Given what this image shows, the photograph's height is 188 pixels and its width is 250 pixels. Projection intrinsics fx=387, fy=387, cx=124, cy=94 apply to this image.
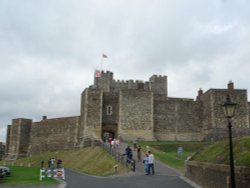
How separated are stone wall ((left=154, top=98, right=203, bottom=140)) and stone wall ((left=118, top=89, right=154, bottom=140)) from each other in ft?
4.70

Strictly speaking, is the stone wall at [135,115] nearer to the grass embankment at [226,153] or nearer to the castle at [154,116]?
the castle at [154,116]

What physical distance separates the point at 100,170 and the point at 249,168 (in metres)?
15.5

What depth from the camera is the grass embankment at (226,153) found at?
11719 millimetres

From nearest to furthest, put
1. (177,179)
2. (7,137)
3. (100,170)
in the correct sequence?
(177,179) < (100,170) < (7,137)

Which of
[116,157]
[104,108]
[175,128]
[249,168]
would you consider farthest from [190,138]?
[249,168]

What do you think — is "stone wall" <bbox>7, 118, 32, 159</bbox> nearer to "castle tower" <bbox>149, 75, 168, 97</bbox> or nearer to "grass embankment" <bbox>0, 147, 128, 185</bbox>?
"grass embankment" <bbox>0, 147, 128, 185</bbox>

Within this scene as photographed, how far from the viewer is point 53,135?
2051 inches

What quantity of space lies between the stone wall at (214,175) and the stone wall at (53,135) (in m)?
32.5

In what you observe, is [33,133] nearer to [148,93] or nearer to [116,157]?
[148,93]

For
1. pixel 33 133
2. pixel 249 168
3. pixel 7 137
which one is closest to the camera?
pixel 249 168

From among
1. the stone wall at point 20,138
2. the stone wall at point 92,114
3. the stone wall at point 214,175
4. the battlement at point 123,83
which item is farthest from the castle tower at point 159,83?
the stone wall at point 214,175

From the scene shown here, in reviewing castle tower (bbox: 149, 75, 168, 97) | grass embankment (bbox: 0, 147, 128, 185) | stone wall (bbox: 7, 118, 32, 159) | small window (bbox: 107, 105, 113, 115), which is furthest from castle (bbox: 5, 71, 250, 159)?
castle tower (bbox: 149, 75, 168, 97)

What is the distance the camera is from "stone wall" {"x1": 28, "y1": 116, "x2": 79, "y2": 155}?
48844 mm

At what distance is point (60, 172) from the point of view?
72.0 ft
